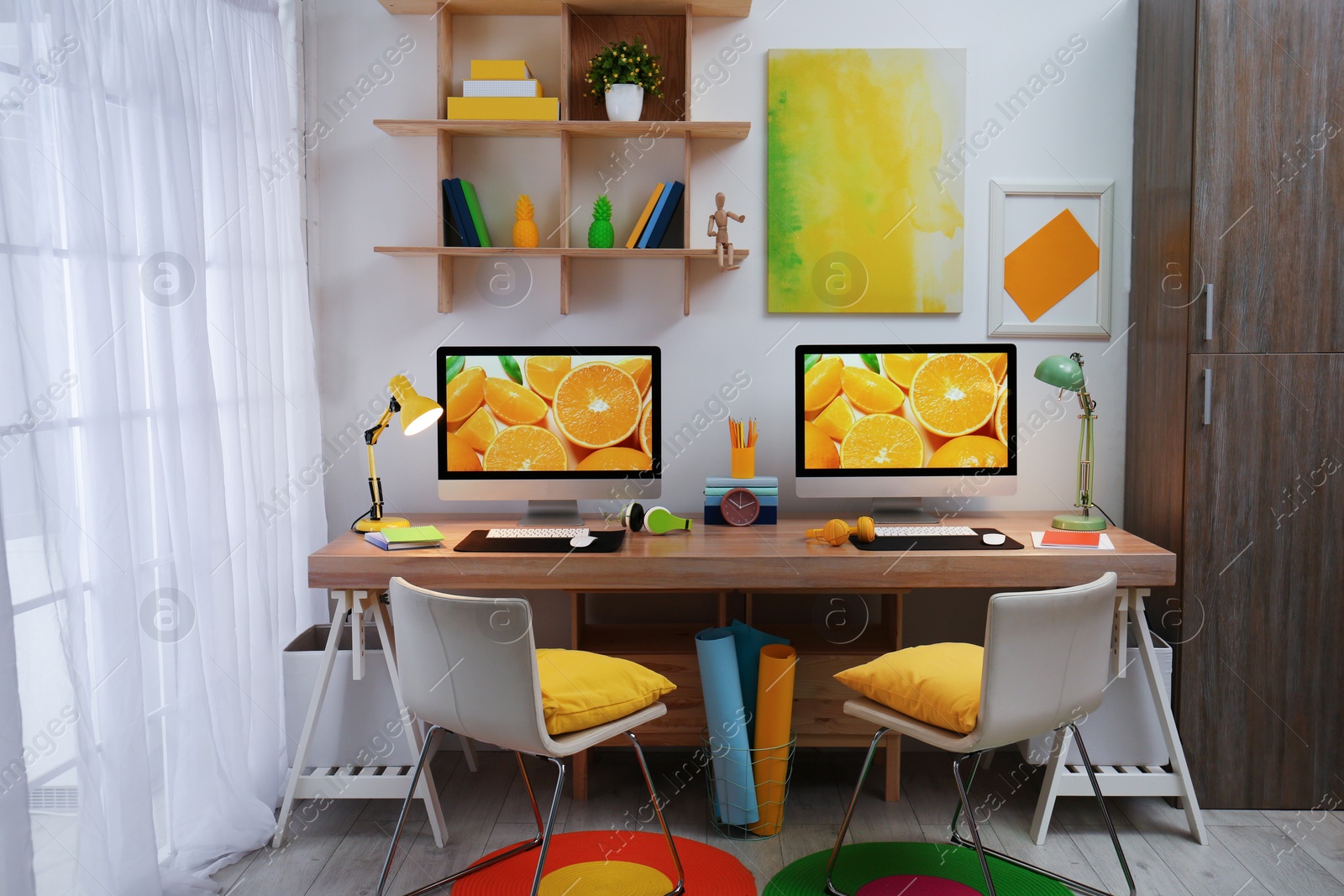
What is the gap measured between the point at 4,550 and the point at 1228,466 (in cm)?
260

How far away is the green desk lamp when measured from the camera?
8.26 feet

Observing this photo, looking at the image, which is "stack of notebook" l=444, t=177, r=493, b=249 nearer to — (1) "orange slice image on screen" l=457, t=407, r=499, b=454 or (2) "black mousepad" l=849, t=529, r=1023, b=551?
(1) "orange slice image on screen" l=457, t=407, r=499, b=454

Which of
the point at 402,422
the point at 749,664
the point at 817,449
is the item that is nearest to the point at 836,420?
the point at 817,449

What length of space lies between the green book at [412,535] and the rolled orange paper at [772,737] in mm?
844

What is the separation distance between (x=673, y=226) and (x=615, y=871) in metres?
1.69

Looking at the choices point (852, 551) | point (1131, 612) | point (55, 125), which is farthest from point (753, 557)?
point (55, 125)

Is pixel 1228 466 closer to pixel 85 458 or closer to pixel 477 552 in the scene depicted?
pixel 477 552

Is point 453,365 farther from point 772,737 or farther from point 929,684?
point 929,684

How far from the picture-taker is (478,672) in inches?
68.3

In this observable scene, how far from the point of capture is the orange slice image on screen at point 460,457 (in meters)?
2.55

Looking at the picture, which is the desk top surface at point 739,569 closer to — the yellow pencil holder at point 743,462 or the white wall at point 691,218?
the yellow pencil holder at point 743,462

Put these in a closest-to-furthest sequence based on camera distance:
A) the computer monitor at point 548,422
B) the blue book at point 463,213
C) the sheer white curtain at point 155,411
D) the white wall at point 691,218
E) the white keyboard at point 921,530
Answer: the sheer white curtain at point 155,411 < the white keyboard at point 921,530 < the computer monitor at point 548,422 < the blue book at point 463,213 < the white wall at point 691,218

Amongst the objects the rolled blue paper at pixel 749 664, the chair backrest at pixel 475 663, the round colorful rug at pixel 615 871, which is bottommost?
the round colorful rug at pixel 615 871

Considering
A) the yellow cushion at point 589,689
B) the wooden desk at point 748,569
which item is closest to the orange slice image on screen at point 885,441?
the wooden desk at point 748,569
